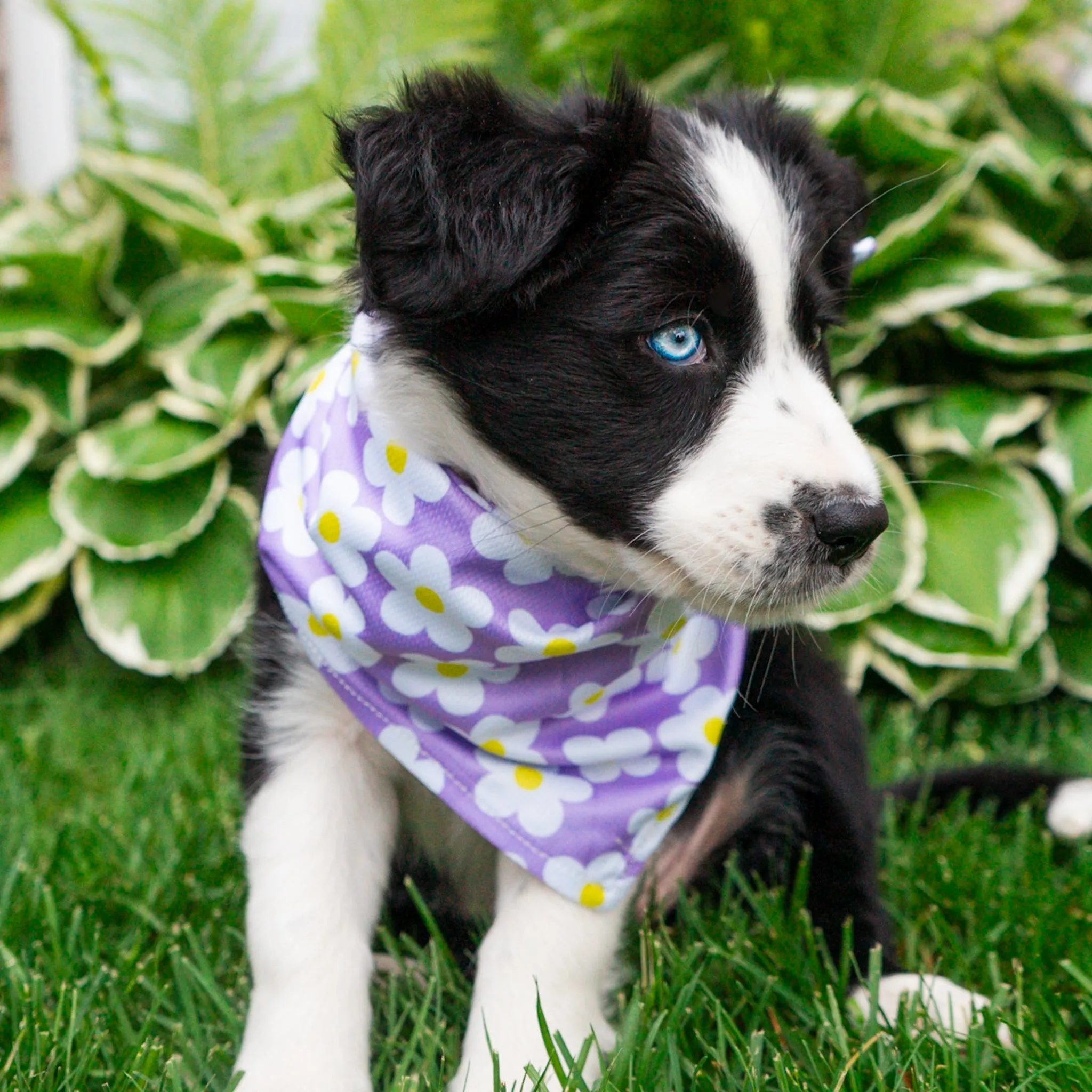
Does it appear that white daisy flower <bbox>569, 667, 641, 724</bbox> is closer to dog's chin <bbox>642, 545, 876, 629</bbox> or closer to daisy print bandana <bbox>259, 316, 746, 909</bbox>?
daisy print bandana <bbox>259, 316, 746, 909</bbox>

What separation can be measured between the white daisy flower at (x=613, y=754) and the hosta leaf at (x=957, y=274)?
1.73m

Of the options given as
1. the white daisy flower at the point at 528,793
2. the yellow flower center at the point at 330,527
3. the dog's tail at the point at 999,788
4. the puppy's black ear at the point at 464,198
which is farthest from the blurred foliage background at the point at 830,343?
the puppy's black ear at the point at 464,198

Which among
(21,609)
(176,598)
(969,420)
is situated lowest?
(21,609)

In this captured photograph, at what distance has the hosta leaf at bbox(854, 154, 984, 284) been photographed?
3092mm

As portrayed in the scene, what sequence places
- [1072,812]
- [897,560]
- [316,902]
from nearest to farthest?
1. [316,902]
2. [1072,812]
3. [897,560]

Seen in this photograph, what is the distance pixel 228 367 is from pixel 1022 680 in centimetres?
Answer: 237

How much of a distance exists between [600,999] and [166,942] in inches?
27.8

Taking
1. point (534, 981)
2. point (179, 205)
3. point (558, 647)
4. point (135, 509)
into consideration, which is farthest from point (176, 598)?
point (534, 981)

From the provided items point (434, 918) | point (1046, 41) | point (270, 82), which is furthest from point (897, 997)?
point (270, 82)

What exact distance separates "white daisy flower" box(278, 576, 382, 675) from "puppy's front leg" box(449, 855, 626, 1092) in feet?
1.32

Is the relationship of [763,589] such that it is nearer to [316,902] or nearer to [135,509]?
[316,902]

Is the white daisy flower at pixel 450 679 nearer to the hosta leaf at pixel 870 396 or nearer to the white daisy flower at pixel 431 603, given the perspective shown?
the white daisy flower at pixel 431 603

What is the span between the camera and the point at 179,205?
349 cm

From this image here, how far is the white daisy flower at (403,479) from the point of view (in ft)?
5.49
